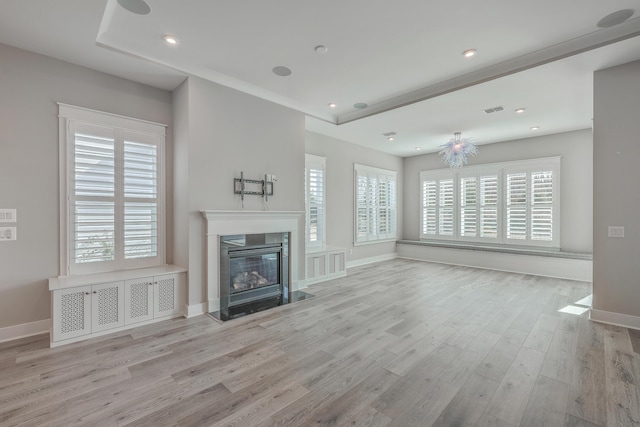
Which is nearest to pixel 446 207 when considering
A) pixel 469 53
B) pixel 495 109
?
pixel 495 109

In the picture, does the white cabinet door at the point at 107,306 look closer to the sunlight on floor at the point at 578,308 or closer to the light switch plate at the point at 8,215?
the light switch plate at the point at 8,215

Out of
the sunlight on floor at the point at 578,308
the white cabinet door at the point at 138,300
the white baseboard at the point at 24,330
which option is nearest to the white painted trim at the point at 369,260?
the sunlight on floor at the point at 578,308

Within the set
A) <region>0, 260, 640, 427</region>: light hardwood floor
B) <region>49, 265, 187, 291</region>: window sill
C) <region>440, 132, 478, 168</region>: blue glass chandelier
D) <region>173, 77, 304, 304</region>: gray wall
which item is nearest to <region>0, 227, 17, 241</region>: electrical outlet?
<region>49, 265, 187, 291</region>: window sill

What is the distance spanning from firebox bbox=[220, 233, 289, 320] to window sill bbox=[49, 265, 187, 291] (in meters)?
0.60

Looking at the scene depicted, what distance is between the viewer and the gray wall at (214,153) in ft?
12.2

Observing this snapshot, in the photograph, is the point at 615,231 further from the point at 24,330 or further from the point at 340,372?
the point at 24,330

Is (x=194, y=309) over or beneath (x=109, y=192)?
beneath

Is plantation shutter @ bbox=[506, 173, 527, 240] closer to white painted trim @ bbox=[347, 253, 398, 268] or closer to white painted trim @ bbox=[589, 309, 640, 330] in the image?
white painted trim @ bbox=[347, 253, 398, 268]

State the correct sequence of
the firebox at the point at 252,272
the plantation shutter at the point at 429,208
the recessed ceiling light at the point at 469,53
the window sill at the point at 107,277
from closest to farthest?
the window sill at the point at 107,277
the recessed ceiling light at the point at 469,53
the firebox at the point at 252,272
the plantation shutter at the point at 429,208

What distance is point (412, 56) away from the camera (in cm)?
339

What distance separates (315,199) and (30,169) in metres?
4.19

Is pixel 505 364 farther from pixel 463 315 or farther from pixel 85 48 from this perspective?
pixel 85 48

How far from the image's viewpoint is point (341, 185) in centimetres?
671

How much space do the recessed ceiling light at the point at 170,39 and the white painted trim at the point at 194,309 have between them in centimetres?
307
